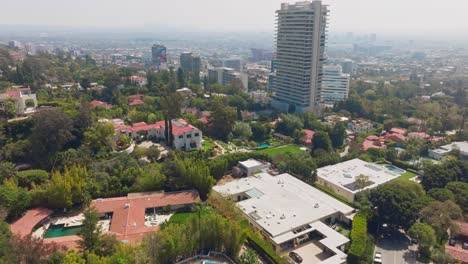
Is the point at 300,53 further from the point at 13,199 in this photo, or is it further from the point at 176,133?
the point at 13,199

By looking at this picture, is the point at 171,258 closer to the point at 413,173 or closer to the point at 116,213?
the point at 116,213

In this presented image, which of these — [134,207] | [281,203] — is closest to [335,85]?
[281,203]

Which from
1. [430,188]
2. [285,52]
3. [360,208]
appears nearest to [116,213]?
[360,208]

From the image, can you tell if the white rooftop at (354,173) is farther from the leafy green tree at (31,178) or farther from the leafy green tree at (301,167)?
the leafy green tree at (31,178)

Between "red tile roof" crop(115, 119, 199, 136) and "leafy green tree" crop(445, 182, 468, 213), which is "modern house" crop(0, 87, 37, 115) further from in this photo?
"leafy green tree" crop(445, 182, 468, 213)

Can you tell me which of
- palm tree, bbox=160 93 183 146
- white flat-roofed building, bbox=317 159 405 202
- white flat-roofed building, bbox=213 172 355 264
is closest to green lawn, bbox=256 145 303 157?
white flat-roofed building, bbox=317 159 405 202

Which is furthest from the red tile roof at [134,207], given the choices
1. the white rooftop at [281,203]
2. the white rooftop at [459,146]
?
the white rooftop at [459,146]

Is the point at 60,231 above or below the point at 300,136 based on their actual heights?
below
